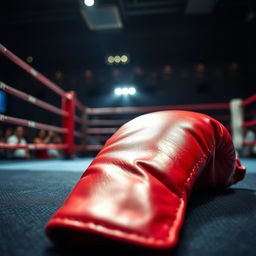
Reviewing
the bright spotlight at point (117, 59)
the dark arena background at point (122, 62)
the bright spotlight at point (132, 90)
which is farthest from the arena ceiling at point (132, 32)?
the bright spotlight at point (132, 90)

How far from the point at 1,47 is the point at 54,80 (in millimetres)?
7452

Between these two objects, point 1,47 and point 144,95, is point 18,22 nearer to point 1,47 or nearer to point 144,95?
point 144,95

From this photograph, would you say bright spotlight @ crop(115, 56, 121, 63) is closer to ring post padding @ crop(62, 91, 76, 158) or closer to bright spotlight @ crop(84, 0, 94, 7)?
bright spotlight @ crop(84, 0, 94, 7)

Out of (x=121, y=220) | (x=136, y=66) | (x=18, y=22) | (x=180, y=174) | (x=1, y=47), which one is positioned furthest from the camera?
(x=136, y=66)

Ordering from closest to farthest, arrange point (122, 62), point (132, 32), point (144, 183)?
point (144, 183) < point (132, 32) < point (122, 62)

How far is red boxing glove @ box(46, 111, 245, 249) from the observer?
373 millimetres

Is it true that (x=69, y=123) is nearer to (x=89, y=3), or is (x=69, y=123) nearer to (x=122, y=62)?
(x=89, y=3)

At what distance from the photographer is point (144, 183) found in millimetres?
465

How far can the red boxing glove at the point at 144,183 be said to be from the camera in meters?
0.37

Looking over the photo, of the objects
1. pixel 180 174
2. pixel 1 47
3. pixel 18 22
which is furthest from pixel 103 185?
pixel 18 22

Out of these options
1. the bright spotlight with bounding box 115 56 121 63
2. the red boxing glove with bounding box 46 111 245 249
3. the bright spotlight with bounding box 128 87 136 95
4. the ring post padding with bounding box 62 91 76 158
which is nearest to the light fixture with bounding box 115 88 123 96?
the bright spotlight with bounding box 128 87 136 95

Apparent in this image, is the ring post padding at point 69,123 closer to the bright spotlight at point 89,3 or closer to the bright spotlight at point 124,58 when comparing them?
the bright spotlight at point 89,3

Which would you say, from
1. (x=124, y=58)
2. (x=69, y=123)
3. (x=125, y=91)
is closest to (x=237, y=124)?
(x=69, y=123)

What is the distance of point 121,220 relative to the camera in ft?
1.24
